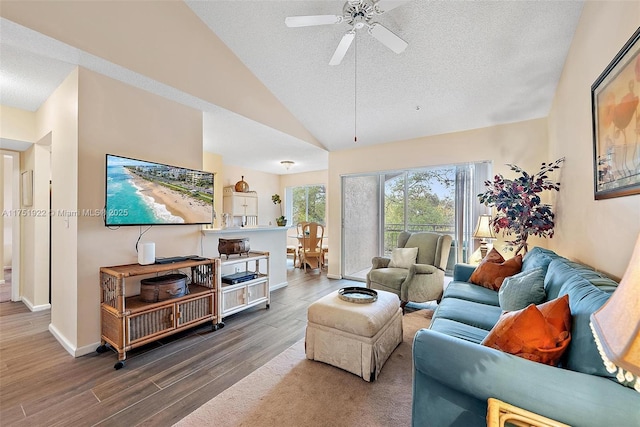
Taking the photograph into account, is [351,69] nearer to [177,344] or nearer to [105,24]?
[105,24]

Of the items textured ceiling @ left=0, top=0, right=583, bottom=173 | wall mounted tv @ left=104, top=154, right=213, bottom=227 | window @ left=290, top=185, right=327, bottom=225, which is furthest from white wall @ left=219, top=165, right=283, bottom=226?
wall mounted tv @ left=104, top=154, right=213, bottom=227

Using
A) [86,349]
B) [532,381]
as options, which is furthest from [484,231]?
[86,349]

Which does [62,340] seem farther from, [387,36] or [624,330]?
[387,36]

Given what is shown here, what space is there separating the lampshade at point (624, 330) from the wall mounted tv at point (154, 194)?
307 centimetres

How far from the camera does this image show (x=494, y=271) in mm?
2609

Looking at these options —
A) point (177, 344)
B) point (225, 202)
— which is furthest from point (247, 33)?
point (225, 202)

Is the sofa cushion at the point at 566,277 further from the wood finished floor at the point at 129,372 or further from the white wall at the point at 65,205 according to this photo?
the white wall at the point at 65,205

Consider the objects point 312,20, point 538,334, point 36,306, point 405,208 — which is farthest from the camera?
point 405,208

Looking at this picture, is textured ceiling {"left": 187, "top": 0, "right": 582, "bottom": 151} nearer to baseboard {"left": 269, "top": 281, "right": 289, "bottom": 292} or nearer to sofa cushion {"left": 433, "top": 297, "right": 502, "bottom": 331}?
sofa cushion {"left": 433, "top": 297, "right": 502, "bottom": 331}

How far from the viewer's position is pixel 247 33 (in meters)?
2.81

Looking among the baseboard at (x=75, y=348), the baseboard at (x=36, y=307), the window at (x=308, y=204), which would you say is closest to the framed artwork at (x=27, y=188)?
the baseboard at (x=36, y=307)

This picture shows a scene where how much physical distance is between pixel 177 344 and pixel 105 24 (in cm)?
287

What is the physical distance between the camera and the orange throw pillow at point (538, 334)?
1.09m

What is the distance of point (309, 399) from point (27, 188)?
4.43 meters
